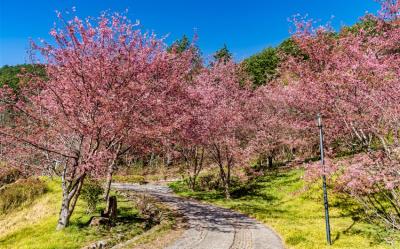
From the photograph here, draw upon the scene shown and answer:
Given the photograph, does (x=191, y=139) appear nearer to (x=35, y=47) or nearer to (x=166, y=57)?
(x=166, y=57)

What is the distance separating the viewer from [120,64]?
1839 cm

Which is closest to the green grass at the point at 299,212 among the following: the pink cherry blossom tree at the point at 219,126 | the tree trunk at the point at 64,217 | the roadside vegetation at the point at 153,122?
the roadside vegetation at the point at 153,122

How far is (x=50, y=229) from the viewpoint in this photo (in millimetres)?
17984

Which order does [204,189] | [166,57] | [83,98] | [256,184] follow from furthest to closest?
1. [204,189]
2. [256,184]
3. [166,57]
4. [83,98]

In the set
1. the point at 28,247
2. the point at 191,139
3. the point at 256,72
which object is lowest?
the point at 28,247

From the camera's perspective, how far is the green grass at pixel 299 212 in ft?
49.5

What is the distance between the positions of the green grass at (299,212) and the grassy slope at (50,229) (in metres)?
7.81

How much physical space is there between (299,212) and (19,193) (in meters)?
22.7

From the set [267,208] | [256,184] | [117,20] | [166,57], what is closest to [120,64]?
[117,20]

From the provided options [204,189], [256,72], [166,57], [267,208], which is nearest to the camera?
[166,57]

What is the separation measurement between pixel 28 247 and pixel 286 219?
13907 mm

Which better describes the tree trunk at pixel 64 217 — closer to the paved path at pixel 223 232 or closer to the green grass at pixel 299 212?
the paved path at pixel 223 232

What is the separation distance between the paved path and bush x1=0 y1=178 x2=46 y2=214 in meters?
14.1

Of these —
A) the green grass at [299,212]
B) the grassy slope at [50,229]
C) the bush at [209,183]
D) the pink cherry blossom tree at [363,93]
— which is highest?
the pink cherry blossom tree at [363,93]
